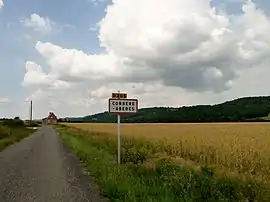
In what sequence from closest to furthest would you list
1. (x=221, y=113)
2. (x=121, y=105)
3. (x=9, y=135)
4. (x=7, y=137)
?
1. (x=121, y=105)
2. (x=7, y=137)
3. (x=9, y=135)
4. (x=221, y=113)

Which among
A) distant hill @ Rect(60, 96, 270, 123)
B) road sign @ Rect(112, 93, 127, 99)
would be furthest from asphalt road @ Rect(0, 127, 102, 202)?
distant hill @ Rect(60, 96, 270, 123)

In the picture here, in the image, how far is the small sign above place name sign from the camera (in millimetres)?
14531

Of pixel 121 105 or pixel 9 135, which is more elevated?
pixel 121 105

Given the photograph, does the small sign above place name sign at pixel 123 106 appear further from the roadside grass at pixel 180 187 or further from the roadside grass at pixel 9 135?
the roadside grass at pixel 9 135

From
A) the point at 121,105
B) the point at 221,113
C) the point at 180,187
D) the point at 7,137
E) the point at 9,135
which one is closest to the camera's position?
the point at 180,187

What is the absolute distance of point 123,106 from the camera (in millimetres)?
14766

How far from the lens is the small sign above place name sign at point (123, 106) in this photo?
14531mm

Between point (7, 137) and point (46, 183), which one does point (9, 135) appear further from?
point (46, 183)

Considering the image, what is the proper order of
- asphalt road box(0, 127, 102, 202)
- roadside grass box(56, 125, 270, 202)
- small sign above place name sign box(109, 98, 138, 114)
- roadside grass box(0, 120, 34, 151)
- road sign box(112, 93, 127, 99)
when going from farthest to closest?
roadside grass box(0, 120, 34, 151)
road sign box(112, 93, 127, 99)
small sign above place name sign box(109, 98, 138, 114)
asphalt road box(0, 127, 102, 202)
roadside grass box(56, 125, 270, 202)

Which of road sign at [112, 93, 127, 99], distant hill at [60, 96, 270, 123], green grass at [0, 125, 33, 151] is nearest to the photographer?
road sign at [112, 93, 127, 99]

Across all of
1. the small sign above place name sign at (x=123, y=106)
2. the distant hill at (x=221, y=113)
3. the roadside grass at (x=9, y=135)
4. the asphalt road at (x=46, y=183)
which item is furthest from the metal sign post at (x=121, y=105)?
the distant hill at (x=221, y=113)

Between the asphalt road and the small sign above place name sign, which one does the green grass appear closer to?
the asphalt road

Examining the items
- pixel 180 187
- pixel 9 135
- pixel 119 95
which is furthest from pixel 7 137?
pixel 180 187

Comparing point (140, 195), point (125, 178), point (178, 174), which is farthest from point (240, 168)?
point (140, 195)
